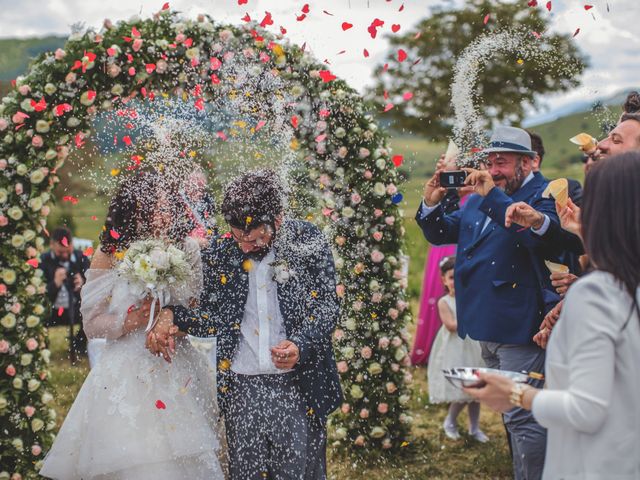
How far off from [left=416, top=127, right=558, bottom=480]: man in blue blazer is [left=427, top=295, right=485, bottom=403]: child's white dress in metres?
1.80

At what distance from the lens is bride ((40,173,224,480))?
4.09m

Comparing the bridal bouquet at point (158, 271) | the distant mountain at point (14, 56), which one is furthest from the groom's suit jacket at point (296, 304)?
the distant mountain at point (14, 56)

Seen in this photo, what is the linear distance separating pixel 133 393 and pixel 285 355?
1.06m

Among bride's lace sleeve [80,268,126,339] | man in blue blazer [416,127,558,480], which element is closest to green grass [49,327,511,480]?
man in blue blazer [416,127,558,480]

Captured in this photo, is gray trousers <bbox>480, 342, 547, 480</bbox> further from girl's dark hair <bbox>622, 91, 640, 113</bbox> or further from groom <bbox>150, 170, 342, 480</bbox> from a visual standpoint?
girl's dark hair <bbox>622, 91, 640, 113</bbox>

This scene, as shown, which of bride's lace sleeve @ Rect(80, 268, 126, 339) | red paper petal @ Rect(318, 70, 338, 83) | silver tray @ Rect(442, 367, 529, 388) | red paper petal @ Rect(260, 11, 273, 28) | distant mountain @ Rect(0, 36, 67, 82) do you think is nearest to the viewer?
silver tray @ Rect(442, 367, 529, 388)

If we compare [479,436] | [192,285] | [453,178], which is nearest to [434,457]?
[479,436]

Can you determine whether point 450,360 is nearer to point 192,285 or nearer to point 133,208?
point 192,285

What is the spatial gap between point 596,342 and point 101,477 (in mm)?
3166

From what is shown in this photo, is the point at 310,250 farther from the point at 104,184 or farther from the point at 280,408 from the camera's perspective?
the point at 104,184

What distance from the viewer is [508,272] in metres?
4.48

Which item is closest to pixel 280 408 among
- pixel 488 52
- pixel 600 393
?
pixel 600 393

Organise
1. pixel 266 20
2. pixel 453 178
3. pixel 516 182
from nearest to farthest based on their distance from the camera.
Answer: pixel 453 178 → pixel 516 182 → pixel 266 20

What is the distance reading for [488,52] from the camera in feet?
17.0
